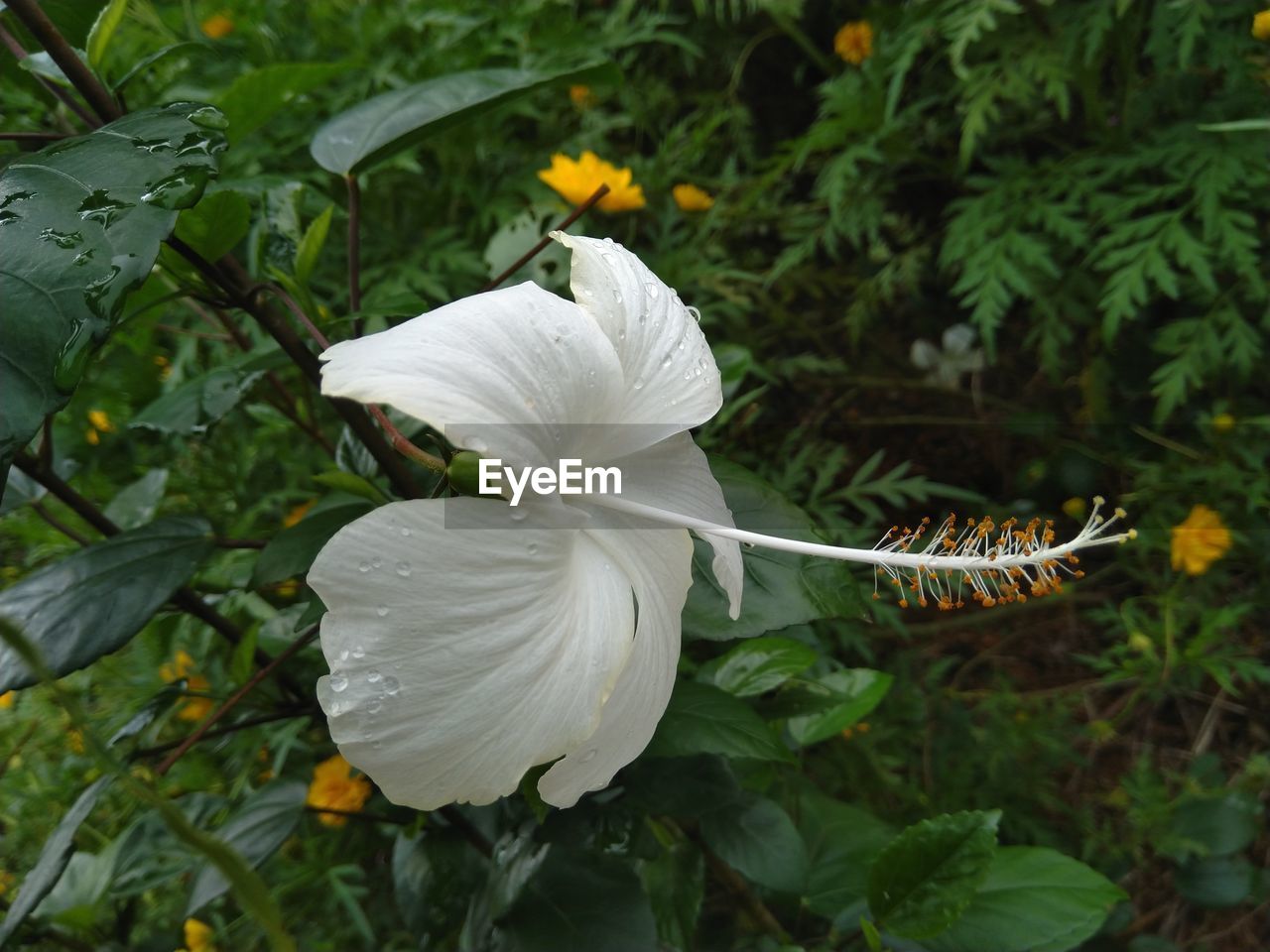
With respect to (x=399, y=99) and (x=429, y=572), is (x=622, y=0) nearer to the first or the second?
(x=399, y=99)

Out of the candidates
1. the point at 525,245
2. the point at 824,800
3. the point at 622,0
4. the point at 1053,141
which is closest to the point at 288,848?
the point at 824,800

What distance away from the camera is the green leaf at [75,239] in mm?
339

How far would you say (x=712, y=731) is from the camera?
0.55m

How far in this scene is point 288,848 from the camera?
110cm

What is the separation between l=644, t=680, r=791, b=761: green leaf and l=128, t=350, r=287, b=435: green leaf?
36 cm

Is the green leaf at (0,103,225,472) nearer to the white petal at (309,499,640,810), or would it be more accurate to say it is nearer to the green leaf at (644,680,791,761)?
the white petal at (309,499,640,810)

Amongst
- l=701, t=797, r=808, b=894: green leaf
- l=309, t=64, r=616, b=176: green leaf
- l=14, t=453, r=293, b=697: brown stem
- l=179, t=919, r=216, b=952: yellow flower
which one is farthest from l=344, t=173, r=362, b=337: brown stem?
l=179, t=919, r=216, b=952: yellow flower

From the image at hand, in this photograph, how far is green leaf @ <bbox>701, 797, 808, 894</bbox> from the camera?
2.04 ft

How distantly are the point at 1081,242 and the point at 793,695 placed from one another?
0.87 metres

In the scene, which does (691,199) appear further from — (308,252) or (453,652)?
(453,652)

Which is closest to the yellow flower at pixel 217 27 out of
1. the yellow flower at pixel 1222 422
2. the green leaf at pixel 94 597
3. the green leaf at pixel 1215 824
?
the green leaf at pixel 94 597

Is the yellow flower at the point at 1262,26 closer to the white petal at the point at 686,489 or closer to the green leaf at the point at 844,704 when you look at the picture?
the green leaf at the point at 844,704

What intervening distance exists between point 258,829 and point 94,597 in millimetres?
236

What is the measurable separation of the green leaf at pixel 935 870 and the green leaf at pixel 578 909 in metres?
0.16
